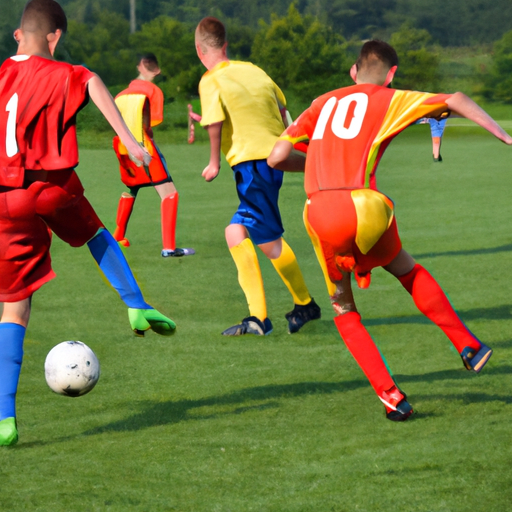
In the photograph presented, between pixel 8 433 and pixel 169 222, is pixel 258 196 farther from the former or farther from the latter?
pixel 169 222

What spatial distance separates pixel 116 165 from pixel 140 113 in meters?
12.2

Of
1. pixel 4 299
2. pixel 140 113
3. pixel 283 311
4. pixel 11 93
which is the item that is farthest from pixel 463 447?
pixel 140 113

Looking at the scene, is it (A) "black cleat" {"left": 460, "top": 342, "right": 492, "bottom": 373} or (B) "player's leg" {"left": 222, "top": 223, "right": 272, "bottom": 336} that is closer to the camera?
(A) "black cleat" {"left": 460, "top": 342, "right": 492, "bottom": 373}

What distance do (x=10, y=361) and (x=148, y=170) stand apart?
565 centimetres

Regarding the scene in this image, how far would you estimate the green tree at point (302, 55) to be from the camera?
37.7 m

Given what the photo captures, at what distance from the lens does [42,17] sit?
14.3 feet

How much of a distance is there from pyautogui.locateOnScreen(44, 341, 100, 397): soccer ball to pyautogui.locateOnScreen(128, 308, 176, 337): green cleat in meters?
0.27

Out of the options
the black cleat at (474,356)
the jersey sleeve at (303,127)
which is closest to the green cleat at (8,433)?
the jersey sleeve at (303,127)

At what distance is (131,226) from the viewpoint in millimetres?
12195

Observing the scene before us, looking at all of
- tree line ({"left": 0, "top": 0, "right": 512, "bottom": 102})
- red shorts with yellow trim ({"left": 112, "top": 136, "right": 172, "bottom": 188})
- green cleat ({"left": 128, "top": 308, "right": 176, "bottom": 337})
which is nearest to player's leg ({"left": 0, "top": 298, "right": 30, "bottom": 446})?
green cleat ({"left": 128, "top": 308, "right": 176, "bottom": 337})

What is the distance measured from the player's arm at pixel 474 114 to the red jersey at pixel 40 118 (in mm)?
1615

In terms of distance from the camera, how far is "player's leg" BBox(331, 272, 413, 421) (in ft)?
14.3

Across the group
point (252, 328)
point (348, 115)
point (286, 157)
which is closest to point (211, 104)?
point (252, 328)

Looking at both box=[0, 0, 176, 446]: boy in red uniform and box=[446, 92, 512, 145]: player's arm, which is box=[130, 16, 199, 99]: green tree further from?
box=[446, 92, 512, 145]: player's arm
